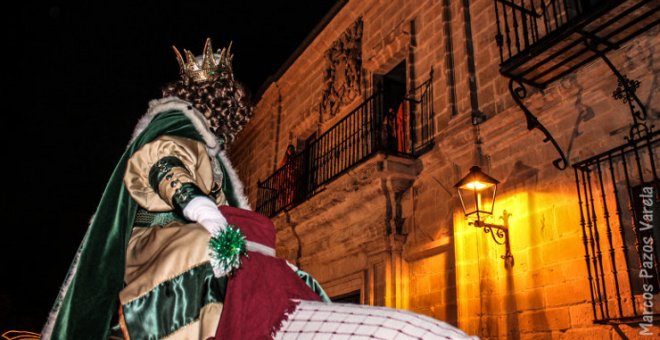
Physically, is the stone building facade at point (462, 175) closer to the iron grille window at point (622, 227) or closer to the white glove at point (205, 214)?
the iron grille window at point (622, 227)

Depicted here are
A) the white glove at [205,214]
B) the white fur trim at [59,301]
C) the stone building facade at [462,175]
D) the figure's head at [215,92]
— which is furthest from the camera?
the stone building facade at [462,175]

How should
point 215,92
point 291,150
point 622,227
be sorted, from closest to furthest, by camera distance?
point 215,92 → point 622,227 → point 291,150

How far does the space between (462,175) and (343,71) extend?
15.1ft

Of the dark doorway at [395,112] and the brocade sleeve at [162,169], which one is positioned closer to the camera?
the brocade sleeve at [162,169]

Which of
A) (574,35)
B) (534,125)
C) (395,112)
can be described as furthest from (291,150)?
(574,35)

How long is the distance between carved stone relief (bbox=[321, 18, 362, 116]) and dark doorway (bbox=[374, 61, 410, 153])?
542 mm

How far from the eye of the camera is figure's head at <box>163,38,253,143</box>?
2.36 meters

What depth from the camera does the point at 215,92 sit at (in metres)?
2.39

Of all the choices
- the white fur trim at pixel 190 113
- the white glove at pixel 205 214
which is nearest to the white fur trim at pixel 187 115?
the white fur trim at pixel 190 113

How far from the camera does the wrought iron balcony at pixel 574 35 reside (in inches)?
164

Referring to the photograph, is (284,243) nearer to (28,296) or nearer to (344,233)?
(344,233)

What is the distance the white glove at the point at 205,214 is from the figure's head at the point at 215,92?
27.9 inches

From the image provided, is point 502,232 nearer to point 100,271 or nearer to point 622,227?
point 622,227

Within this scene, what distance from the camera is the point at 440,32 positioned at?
7.19 m
